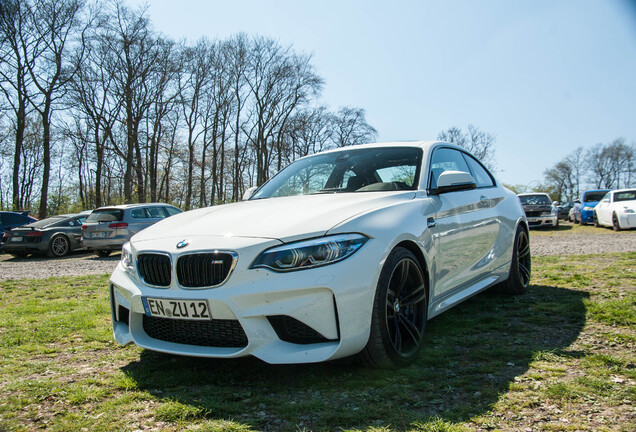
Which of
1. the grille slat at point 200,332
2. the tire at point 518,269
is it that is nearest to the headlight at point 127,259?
the grille slat at point 200,332

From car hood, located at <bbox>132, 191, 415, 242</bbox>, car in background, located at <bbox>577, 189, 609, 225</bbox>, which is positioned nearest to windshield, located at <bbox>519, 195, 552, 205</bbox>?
car in background, located at <bbox>577, 189, 609, 225</bbox>

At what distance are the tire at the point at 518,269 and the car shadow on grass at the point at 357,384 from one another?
3.94 ft

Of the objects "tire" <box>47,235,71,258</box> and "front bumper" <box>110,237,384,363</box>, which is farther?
"tire" <box>47,235,71,258</box>

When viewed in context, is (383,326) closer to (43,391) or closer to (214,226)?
(214,226)

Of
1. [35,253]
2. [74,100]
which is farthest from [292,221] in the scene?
[74,100]

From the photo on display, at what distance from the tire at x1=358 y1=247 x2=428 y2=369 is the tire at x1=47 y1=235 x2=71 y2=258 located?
14.3 metres

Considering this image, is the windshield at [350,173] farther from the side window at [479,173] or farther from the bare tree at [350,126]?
the bare tree at [350,126]

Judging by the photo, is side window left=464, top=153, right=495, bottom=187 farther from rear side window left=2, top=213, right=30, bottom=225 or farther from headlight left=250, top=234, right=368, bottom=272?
rear side window left=2, top=213, right=30, bottom=225

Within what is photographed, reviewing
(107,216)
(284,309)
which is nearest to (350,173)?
(284,309)

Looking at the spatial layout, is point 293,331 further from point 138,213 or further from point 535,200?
point 535,200

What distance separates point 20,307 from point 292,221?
14.0ft

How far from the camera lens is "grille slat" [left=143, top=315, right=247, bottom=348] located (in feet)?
8.59

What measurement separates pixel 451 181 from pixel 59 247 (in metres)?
14.5

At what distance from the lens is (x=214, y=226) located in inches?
118
